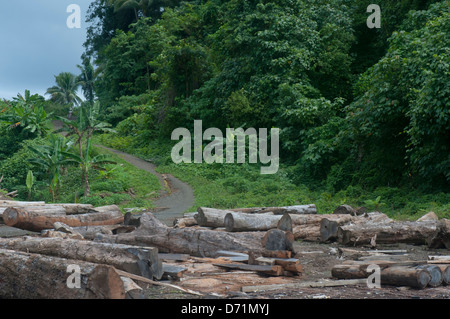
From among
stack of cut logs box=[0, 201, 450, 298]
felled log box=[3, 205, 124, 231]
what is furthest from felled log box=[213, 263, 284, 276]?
felled log box=[3, 205, 124, 231]

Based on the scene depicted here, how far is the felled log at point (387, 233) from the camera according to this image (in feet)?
31.8

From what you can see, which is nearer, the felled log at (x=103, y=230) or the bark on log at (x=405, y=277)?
the bark on log at (x=405, y=277)

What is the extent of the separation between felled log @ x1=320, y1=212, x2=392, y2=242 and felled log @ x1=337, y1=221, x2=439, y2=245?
259 mm

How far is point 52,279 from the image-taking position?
535cm

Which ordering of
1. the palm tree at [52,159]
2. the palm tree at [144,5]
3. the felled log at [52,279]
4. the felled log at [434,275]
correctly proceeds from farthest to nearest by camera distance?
the palm tree at [144,5] → the palm tree at [52,159] → the felled log at [434,275] → the felled log at [52,279]

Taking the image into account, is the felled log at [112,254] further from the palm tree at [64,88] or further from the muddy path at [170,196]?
the palm tree at [64,88]

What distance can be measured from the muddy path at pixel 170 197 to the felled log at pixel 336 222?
5.21 m

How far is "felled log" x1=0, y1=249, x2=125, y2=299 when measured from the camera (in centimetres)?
494

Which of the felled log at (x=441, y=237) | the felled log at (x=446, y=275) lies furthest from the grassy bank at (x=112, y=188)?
the felled log at (x=446, y=275)

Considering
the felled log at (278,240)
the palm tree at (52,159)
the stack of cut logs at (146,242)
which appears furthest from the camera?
the palm tree at (52,159)

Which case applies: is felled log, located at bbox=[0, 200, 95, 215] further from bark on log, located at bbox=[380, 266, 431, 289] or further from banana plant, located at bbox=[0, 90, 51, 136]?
banana plant, located at bbox=[0, 90, 51, 136]

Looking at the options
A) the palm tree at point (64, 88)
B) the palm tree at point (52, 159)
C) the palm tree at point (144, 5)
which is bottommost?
the palm tree at point (52, 159)

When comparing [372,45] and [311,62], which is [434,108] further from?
[372,45]

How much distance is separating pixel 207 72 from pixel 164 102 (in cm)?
417
